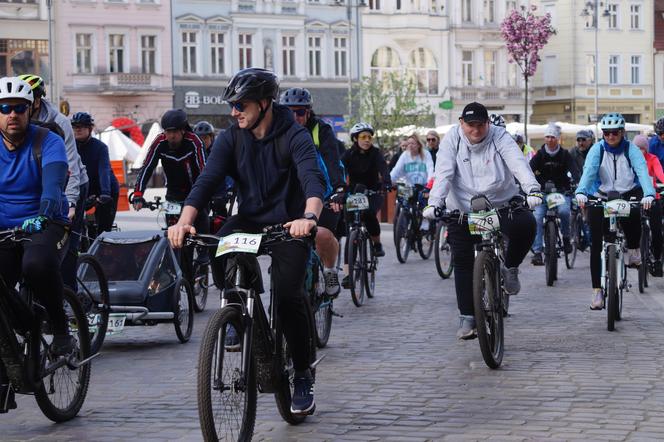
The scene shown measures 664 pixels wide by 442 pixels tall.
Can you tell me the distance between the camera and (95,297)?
9727 mm

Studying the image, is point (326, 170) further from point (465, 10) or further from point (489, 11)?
point (489, 11)

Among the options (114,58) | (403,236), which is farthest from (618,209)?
(114,58)

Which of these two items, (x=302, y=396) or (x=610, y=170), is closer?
(x=302, y=396)

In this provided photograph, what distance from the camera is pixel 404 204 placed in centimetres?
1973

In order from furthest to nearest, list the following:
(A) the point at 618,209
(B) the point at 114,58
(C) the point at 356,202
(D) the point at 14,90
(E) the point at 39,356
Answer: (B) the point at 114,58 → (C) the point at 356,202 → (A) the point at 618,209 → (D) the point at 14,90 → (E) the point at 39,356

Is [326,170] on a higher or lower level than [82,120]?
lower

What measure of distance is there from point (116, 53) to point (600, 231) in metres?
50.5

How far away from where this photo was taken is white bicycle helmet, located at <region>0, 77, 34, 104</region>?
7.36m

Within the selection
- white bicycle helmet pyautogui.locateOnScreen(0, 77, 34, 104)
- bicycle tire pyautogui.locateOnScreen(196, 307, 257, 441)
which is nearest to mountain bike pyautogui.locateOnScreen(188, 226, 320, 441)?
bicycle tire pyautogui.locateOnScreen(196, 307, 257, 441)

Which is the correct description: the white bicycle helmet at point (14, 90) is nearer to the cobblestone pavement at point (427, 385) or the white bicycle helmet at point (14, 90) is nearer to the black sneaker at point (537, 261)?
the cobblestone pavement at point (427, 385)

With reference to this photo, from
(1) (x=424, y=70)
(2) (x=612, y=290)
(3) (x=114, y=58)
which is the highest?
(3) (x=114, y=58)

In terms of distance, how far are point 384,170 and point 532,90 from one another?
60.8 meters

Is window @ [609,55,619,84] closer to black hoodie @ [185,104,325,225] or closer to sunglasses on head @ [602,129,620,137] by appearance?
sunglasses on head @ [602,129,620,137]

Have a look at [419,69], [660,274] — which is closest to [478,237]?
[660,274]
